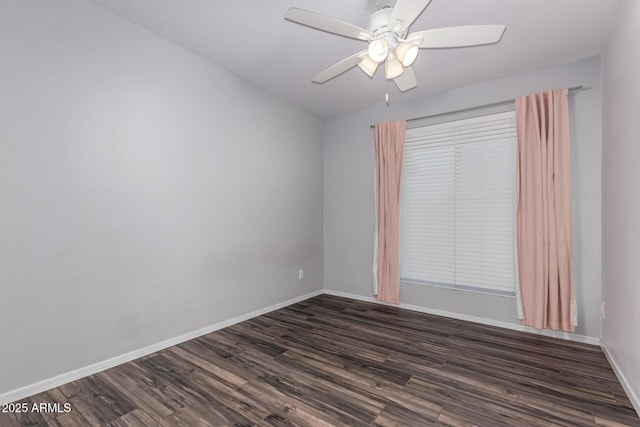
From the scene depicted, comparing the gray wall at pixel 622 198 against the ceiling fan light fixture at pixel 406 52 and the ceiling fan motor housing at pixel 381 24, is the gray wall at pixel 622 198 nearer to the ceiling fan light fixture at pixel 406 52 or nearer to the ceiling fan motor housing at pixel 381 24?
the ceiling fan light fixture at pixel 406 52

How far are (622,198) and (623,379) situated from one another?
119 cm

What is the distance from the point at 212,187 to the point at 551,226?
10.5 ft

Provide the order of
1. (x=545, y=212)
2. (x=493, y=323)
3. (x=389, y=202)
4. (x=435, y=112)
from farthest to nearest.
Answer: (x=389, y=202) < (x=435, y=112) < (x=493, y=323) < (x=545, y=212)

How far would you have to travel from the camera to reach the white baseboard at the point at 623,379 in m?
1.75

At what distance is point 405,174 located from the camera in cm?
370

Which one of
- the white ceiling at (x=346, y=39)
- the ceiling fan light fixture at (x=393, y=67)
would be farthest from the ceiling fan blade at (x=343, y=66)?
the white ceiling at (x=346, y=39)

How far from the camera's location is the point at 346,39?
2.47 m

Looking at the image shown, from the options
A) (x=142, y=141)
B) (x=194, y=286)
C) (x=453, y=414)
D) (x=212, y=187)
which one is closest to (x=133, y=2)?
(x=142, y=141)

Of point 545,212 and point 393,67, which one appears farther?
point 545,212

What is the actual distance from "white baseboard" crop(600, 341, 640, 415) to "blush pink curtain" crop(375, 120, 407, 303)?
1855mm

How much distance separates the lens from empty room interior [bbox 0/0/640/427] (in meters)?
1.80

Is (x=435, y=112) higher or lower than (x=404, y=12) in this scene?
higher

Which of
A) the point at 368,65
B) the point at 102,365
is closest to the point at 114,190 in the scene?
the point at 102,365

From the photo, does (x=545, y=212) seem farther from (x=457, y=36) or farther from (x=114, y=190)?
(x=114, y=190)
